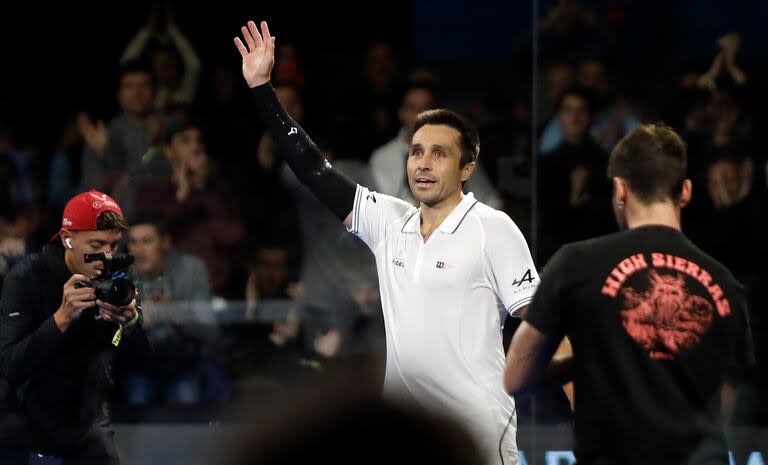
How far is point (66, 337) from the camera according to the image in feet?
14.2

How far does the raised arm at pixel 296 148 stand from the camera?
15.0ft

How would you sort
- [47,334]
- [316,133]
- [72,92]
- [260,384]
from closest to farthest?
[47,334]
[260,384]
[316,133]
[72,92]

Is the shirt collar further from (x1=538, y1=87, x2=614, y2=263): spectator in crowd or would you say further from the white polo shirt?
(x1=538, y1=87, x2=614, y2=263): spectator in crowd

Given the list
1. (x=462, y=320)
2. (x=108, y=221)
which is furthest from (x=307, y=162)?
(x=462, y=320)

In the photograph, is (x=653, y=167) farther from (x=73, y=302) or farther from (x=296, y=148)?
(x=73, y=302)

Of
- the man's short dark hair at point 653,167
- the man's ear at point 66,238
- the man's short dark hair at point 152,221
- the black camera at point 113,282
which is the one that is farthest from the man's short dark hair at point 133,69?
the man's short dark hair at point 653,167

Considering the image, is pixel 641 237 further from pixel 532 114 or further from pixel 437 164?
pixel 532 114

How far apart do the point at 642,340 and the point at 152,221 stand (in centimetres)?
458

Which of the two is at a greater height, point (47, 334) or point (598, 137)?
point (598, 137)

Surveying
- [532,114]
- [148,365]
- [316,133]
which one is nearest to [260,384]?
[148,365]

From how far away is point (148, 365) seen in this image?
22.6 ft

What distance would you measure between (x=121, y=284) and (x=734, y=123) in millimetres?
4054

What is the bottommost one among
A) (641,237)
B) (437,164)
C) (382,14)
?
(641,237)

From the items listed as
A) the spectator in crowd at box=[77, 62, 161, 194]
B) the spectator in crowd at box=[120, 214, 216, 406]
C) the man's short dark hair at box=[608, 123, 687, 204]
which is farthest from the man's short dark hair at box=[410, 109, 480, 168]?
the spectator in crowd at box=[77, 62, 161, 194]
